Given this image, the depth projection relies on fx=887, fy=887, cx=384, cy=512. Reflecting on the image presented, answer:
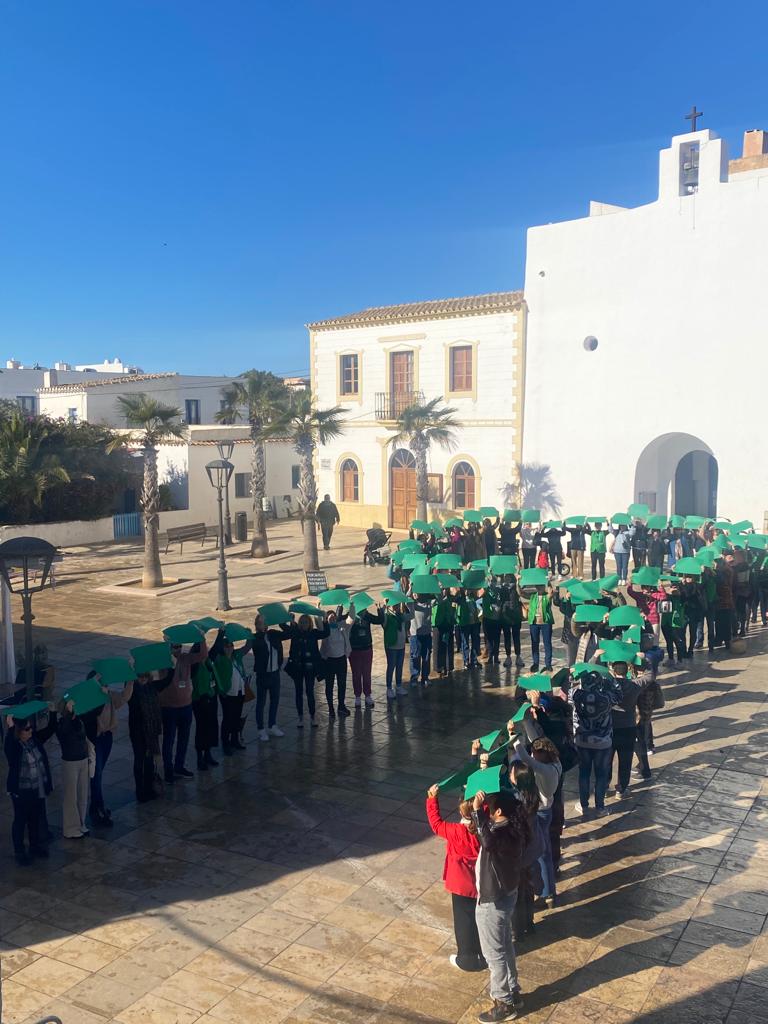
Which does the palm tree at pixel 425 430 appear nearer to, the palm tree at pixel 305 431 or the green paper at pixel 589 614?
the palm tree at pixel 305 431

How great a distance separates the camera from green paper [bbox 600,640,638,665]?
30.4 feet

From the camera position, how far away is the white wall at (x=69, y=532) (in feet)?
89.1

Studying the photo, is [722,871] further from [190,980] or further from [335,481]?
[335,481]

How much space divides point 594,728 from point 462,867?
311 centimetres

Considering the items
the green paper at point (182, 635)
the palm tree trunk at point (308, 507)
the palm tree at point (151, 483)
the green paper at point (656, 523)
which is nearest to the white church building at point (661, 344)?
the green paper at point (656, 523)

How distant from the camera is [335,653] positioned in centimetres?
1188

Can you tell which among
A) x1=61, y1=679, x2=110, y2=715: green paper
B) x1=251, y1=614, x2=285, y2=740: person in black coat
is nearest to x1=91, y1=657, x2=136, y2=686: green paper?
x1=61, y1=679, x2=110, y2=715: green paper

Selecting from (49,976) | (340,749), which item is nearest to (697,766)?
(340,749)

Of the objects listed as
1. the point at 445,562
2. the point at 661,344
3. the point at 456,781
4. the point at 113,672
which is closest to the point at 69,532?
the point at 445,562

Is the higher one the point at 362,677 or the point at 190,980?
the point at 362,677

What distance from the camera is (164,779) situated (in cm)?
997

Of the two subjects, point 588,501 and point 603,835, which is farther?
point 588,501

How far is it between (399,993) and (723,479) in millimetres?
20549

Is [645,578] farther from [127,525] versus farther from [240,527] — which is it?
[127,525]
